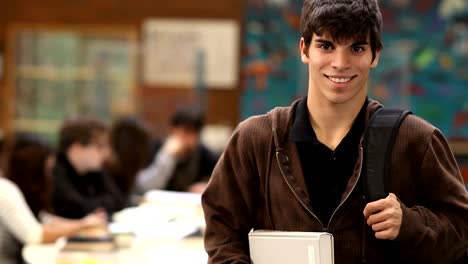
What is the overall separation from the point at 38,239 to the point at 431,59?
6.55m

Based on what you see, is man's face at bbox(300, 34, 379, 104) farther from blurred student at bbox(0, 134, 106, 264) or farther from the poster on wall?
the poster on wall

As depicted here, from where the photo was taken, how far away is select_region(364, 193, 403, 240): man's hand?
6.93 ft

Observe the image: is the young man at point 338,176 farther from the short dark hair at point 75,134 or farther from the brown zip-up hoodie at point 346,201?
the short dark hair at point 75,134

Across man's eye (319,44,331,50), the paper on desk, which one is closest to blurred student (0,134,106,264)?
the paper on desk

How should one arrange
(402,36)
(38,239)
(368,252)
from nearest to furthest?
(368,252)
(38,239)
(402,36)

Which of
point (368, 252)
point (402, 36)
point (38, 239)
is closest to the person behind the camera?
point (368, 252)

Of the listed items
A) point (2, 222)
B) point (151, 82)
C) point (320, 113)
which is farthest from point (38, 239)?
point (151, 82)

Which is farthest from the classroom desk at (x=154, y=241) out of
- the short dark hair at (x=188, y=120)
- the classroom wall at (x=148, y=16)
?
the classroom wall at (x=148, y=16)

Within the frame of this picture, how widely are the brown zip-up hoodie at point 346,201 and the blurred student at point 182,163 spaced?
491cm

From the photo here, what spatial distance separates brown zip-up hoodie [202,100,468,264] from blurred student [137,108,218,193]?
193 inches

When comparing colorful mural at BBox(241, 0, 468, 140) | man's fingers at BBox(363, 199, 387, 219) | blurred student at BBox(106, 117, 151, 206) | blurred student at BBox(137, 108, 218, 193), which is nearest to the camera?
man's fingers at BBox(363, 199, 387, 219)

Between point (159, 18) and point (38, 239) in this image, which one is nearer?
point (38, 239)

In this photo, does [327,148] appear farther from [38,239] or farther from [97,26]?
[97,26]

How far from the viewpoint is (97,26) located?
1105cm
